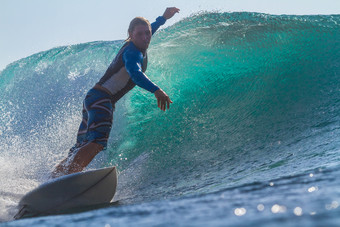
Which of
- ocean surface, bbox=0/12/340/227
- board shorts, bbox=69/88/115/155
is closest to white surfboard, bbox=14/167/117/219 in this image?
ocean surface, bbox=0/12/340/227

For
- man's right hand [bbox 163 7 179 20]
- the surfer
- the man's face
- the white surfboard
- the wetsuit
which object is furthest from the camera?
man's right hand [bbox 163 7 179 20]

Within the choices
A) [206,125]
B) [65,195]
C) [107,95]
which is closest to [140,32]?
[107,95]

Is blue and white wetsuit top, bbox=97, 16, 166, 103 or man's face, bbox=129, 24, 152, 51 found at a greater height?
man's face, bbox=129, 24, 152, 51

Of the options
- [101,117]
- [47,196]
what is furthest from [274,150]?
[47,196]

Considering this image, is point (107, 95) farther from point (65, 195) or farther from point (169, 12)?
point (169, 12)

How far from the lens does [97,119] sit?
10.2 feet

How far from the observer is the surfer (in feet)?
9.48

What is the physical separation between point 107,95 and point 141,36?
2.02 ft

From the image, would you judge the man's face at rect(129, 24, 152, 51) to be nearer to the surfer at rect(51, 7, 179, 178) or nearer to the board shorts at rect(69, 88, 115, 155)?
Result: the surfer at rect(51, 7, 179, 178)

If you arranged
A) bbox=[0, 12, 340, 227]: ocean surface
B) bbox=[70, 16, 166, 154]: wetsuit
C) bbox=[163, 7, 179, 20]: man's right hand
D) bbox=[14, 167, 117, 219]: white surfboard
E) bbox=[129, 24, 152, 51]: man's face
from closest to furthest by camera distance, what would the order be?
bbox=[0, 12, 340, 227]: ocean surface, bbox=[14, 167, 117, 219]: white surfboard, bbox=[70, 16, 166, 154]: wetsuit, bbox=[129, 24, 152, 51]: man's face, bbox=[163, 7, 179, 20]: man's right hand

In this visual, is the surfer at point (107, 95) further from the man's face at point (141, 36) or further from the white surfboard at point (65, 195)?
the white surfboard at point (65, 195)

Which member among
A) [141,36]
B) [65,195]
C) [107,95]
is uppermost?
[141,36]

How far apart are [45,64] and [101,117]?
188 inches

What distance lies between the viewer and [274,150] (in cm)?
302
